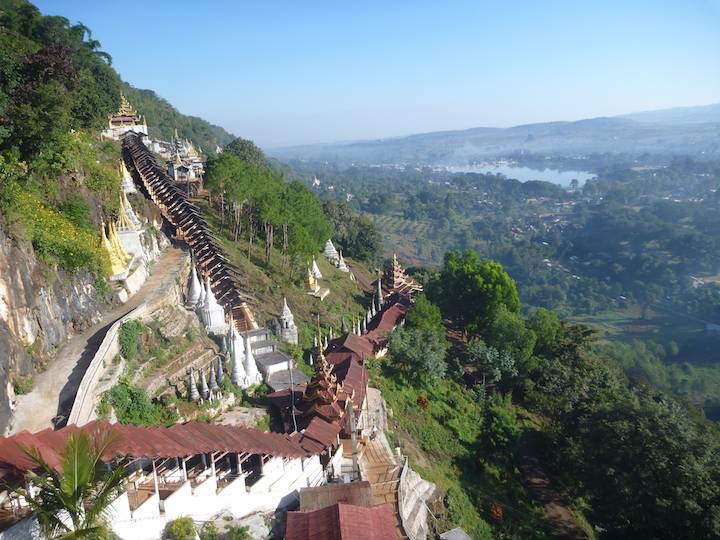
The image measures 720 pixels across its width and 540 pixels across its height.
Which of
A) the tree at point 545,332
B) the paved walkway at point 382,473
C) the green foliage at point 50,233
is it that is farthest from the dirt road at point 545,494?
the green foliage at point 50,233

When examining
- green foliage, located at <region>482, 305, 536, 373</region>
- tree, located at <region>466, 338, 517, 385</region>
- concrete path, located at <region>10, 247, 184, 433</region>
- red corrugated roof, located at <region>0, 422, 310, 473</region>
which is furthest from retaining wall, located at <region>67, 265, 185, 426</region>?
green foliage, located at <region>482, 305, 536, 373</region>

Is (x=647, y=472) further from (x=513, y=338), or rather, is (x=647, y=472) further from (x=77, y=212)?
(x=77, y=212)

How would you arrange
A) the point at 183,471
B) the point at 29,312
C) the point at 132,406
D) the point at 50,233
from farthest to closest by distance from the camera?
the point at 50,233 < the point at 132,406 < the point at 29,312 < the point at 183,471

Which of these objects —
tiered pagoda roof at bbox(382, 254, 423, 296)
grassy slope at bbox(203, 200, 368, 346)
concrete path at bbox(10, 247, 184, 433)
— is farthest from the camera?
tiered pagoda roof at bbox(382, 254, 423, 296)

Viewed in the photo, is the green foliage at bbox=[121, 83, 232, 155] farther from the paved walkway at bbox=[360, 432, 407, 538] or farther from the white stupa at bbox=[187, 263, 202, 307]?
the paved walkway at bbox=[360, 432, 407, 538]

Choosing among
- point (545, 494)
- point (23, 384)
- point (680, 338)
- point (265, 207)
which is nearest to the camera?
point (23, 384)

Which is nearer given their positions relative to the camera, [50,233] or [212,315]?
[50,233]

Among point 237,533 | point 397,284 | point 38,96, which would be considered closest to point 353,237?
point 397,284
